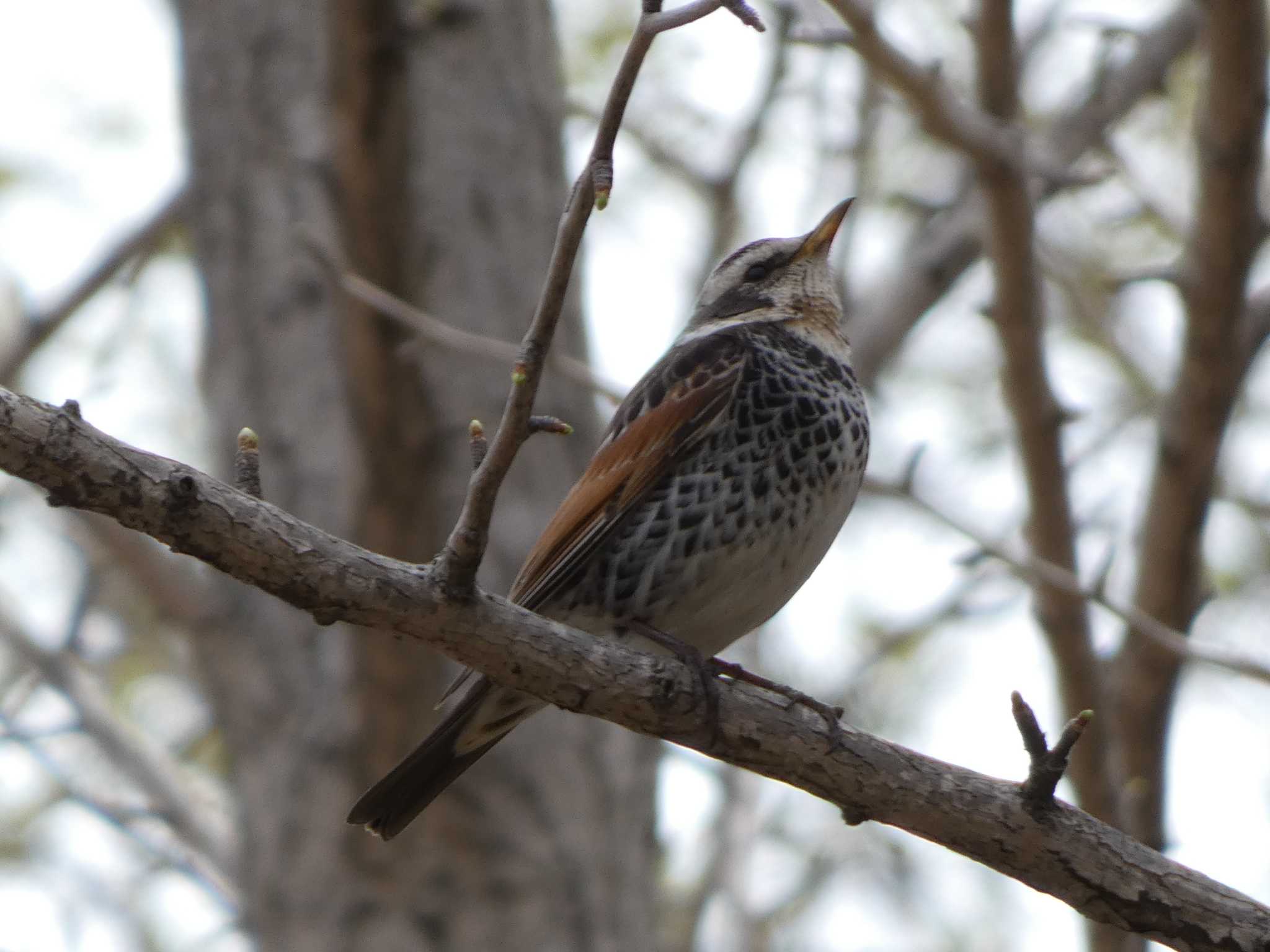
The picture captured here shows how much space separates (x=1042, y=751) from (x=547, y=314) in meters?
Result: 1.21

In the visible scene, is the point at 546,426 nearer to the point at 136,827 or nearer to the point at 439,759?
the point at 439,759

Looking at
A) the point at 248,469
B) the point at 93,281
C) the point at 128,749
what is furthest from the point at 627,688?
the point at 93,281

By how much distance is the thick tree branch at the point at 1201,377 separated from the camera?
376 cm

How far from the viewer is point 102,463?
2383 millimetres

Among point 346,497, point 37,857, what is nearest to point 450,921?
point 346,497

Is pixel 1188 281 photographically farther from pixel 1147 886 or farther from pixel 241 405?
pixel 241 405

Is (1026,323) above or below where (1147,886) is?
above

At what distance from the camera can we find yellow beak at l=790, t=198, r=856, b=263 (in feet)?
15.6

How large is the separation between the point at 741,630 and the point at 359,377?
1182mm

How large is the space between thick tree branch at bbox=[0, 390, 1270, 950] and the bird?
0.54 meters

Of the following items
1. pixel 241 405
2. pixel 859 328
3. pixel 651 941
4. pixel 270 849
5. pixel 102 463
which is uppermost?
pixel 859 328

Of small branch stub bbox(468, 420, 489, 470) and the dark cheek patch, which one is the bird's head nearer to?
the dark cheek patch

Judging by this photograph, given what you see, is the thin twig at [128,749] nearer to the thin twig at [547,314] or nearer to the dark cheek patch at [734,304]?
the dark cheek patch at [734,304]

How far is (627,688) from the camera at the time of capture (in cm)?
286
